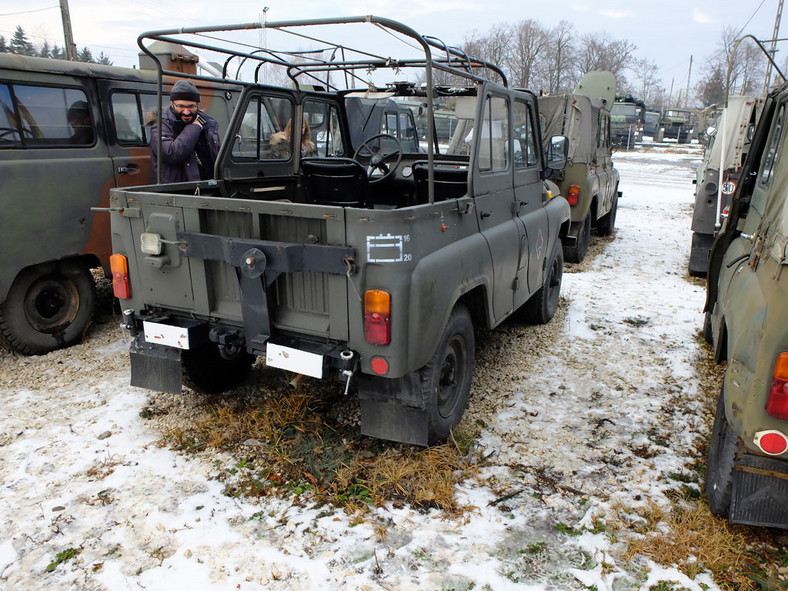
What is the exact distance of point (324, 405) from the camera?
13.3 feet

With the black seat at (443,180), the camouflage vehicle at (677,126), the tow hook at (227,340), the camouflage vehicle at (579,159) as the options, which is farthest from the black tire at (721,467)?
the camouflage vehicle at (677,126)

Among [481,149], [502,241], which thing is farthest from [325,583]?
[481,149]

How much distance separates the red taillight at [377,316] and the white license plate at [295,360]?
31cm

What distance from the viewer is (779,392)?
89.5 inches

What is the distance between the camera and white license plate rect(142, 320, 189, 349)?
11.0ft

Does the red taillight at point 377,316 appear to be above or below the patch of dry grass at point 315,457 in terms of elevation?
above

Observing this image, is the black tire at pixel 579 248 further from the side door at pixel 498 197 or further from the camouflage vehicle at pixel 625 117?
the camouflage vehicle at pixel 625 117

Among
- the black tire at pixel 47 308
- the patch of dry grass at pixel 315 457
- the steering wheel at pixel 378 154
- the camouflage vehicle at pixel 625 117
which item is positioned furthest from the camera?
the camouflage vehicle at pixel 625 117

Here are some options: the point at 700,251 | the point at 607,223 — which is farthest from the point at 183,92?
the point at 607,223

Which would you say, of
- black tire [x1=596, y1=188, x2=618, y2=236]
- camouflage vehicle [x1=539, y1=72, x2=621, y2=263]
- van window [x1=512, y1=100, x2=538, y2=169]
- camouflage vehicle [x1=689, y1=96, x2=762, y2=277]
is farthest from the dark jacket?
black tire [x1=596, y1=188, x2=618, y2=236]

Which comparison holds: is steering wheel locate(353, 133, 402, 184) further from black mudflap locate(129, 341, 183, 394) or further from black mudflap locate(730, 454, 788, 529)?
black mudflap locate(730, 454, 788, 529)

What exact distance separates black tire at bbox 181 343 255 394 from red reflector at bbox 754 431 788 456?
3039 millimetres

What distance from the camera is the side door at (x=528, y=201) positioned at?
4445 mm

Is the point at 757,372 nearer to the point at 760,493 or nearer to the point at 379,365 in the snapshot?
the point at 760,493
